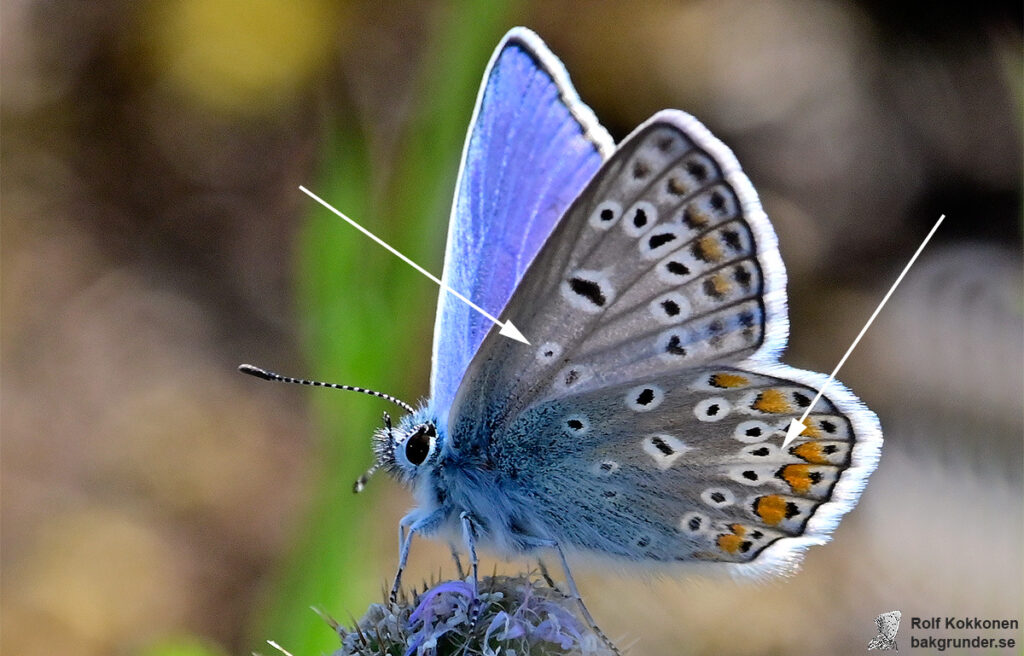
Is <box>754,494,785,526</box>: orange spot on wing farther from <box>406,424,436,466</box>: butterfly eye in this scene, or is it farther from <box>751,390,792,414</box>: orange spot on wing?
<box>406,424,436,466</box>: butterfly eye

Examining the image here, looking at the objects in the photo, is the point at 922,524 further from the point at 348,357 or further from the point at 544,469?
the point at 348,357

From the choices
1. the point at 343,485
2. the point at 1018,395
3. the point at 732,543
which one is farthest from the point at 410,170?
the point at 1018,395

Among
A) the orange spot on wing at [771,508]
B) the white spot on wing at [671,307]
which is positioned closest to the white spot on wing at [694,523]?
the orange spot on wing at [771,508]

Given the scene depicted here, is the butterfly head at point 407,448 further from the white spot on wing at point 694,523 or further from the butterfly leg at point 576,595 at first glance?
the white spot on wing at point 694,523

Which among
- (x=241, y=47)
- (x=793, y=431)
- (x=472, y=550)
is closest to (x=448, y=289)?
(x=472, y=550)

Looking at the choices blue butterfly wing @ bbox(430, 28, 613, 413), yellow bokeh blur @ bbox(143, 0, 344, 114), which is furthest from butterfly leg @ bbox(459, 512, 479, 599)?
yellow bokeh blur @ bbox(143, 0, 344, 114)
